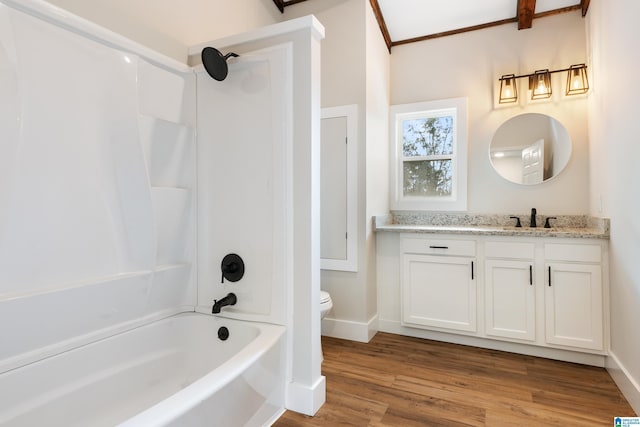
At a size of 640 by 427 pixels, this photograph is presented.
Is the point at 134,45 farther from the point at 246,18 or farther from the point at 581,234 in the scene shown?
the point at 581,234

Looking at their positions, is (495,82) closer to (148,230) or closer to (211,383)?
(148,230)

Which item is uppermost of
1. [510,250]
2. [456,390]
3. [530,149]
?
[530,149]

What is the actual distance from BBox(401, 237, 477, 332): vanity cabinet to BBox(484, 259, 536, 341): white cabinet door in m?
0.11

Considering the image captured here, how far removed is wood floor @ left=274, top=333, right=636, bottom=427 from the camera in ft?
5.78

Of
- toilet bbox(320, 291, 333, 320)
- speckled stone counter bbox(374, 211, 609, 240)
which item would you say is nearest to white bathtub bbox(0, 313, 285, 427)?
toilet bbox(320, 291, 333, 320)

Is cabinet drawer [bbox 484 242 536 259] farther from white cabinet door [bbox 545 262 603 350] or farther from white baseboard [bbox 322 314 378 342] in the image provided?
white baseboard [bbox 322 314 378 342]

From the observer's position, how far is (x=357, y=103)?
2838 millimetres

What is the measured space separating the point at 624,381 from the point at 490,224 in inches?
55.5

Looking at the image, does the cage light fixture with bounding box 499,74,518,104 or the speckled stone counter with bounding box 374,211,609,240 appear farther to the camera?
the cage light fixture with bounding box 499,74,518,104

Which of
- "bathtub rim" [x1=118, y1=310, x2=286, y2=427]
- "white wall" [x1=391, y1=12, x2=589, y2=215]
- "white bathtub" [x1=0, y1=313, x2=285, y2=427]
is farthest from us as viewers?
"white wall" [x1=391, y1=12, x2=589, y2=215]

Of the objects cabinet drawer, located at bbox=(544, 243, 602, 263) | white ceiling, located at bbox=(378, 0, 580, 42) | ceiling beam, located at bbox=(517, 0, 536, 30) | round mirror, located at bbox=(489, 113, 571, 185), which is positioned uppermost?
white ceiling, located at bbox=(378, 0, 580, 42)

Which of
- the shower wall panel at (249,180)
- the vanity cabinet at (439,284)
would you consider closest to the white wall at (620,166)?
the vanity cabinet at (439,284)

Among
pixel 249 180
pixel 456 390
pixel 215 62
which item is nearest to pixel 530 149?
pixel 456 390

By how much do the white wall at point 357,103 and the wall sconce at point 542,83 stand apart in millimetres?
1113
